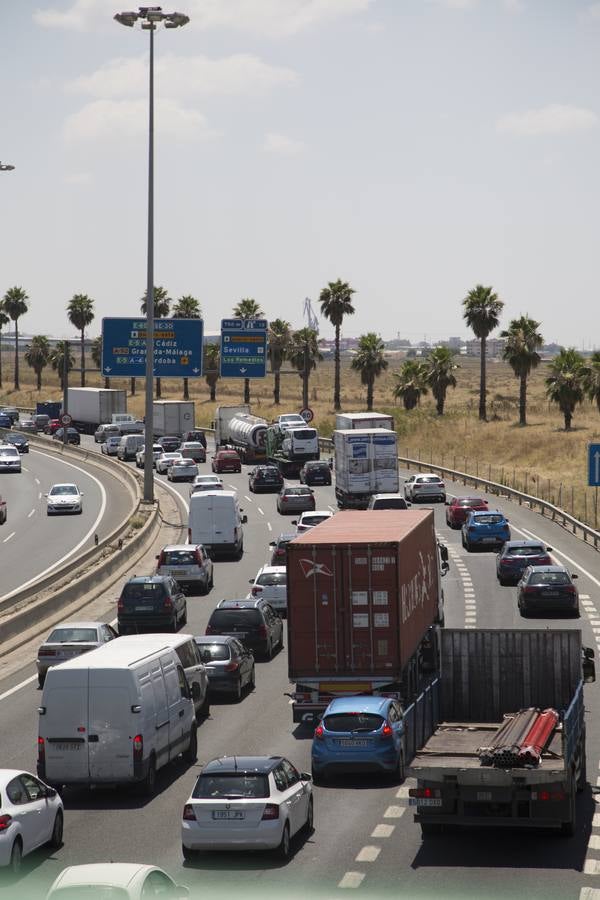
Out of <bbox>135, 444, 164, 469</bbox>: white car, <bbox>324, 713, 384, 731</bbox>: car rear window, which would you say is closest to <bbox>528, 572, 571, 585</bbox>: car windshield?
<bbox>324, 713, 384, 731</bbox>: car rear window

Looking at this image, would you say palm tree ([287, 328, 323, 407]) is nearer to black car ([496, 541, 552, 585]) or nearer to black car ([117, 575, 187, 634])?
black car ([496, 541, 552, 585])

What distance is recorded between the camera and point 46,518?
71.4 m

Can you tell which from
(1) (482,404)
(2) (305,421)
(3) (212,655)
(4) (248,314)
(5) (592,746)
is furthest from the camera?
(4) (248,314)

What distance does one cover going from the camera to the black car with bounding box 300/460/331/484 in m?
83.8

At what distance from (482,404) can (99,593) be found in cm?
7896

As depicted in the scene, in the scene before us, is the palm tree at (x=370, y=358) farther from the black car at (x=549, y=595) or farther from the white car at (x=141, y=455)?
the black car at (x=549, y=595)

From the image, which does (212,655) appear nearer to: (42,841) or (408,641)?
(408,641)

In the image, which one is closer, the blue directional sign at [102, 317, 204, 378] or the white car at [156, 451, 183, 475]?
the blue directional sign at [102, 317, 204, 378]

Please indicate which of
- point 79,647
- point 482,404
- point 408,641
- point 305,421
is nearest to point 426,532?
point 408,641

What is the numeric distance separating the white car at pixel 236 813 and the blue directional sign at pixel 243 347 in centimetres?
5935

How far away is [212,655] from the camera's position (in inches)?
1248

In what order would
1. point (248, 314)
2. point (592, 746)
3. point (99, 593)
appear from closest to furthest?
point (592, 746)
point (99, 593)
point (248, 314)

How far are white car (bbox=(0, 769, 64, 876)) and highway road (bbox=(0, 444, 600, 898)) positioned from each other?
312 mm

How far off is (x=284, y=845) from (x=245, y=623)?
56.6 ft
